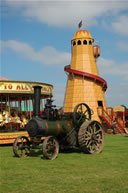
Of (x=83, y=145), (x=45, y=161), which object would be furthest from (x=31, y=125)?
(x=83, y=145)

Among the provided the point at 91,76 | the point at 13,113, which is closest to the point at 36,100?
the point at 13,113

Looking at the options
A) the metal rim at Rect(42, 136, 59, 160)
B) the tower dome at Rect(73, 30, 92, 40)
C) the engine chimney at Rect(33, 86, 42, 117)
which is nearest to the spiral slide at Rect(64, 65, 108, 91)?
the tower dome at Rect(73, 30, 92, 40)

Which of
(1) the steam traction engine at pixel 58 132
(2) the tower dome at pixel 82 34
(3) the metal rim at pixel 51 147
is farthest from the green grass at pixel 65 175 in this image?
(2) the tower dome at pixel 82 34

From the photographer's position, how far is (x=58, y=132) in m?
10.3

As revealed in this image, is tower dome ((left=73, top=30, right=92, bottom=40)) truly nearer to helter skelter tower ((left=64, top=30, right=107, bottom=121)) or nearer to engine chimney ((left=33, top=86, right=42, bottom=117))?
helter skelter tower ((left=64, top=30, right=107, bottom=121))

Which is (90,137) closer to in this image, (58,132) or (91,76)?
(58,132)

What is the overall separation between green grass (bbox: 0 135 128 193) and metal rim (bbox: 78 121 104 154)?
3.23ft

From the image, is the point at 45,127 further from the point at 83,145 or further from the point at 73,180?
the point at 73,180

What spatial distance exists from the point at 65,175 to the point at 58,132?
3.56 metres

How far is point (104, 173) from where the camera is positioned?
22.9ft

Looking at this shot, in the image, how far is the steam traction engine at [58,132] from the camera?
9680 mm

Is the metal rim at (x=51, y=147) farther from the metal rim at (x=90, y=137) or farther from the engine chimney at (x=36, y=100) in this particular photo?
the metal rim at (x=90, y=137)

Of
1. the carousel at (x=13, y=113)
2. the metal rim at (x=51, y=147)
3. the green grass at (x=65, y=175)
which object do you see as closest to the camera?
the green grass at (x=65, y=175)

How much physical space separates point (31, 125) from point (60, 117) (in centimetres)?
173
